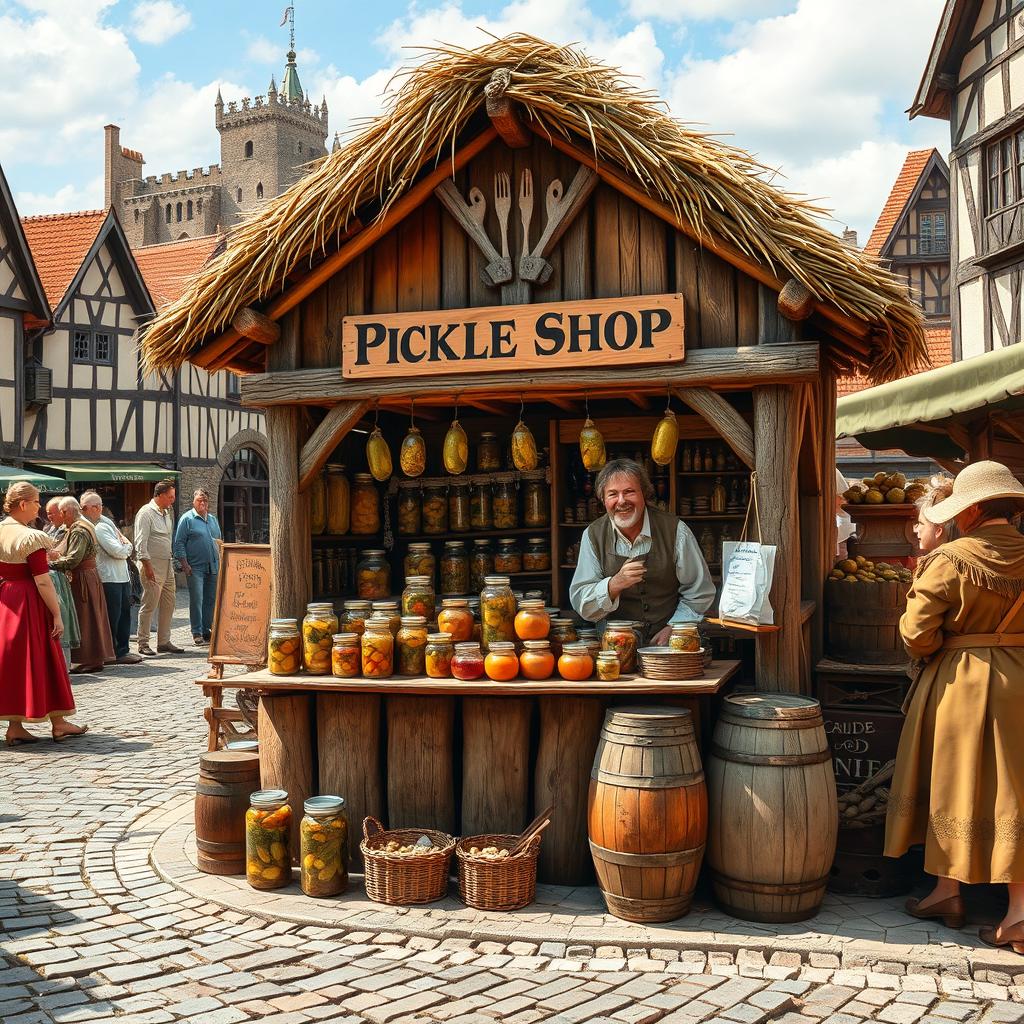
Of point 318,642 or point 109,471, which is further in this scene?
point 109,471

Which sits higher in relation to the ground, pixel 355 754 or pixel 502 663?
pixel 502 663

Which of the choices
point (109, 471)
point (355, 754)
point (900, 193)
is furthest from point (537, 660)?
point (900, 193)

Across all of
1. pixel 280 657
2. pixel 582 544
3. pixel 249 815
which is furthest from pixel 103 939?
pixel 582 544

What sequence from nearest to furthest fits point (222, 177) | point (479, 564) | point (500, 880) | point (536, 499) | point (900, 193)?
point (500, 880) < point (479, 564) < point (536, 499) < point (900, 193) < point (222, 177)

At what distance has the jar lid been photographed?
4480 millimetres

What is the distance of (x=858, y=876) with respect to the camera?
4.56m

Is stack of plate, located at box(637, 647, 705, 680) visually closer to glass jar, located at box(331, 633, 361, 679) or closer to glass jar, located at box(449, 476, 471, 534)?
glass jar, located at box(331, 633, 361, 679)

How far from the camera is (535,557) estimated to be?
6672 mm

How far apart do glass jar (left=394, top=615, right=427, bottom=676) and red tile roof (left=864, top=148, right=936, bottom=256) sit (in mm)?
20819

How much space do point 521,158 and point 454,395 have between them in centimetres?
116

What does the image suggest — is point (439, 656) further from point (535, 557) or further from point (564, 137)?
point (564, 137)

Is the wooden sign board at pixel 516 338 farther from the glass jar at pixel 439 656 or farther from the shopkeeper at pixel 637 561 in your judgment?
the glass jar at pixel 439 656

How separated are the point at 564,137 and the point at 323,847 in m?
3.30

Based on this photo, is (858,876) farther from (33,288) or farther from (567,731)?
(33,288)
